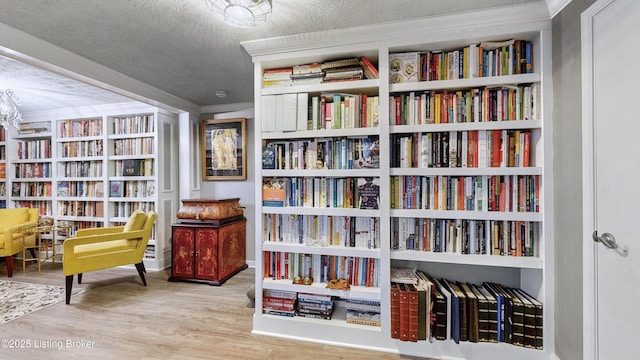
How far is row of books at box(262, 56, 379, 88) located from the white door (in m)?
1.18

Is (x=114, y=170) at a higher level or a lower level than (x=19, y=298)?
higher

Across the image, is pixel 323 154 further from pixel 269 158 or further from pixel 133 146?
pixel 133 146

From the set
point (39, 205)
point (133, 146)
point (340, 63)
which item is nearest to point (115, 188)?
point (133, 146)

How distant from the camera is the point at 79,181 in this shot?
375 cm

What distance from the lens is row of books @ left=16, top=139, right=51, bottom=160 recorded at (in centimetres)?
385

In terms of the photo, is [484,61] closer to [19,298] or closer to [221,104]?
[221,104]

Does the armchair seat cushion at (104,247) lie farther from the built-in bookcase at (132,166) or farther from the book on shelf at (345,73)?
the book on shelf at (345,73)

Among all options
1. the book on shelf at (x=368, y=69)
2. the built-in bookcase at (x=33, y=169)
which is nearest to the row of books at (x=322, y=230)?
the book on shelf at (x=368, y=69)

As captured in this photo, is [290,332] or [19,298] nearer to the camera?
[290,332]

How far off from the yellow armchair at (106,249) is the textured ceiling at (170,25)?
175 cm

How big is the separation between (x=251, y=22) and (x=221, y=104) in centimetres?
240

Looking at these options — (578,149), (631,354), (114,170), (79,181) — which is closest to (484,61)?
(578,149)

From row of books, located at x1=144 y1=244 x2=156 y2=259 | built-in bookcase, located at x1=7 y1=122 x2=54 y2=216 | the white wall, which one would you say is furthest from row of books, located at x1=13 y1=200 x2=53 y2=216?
the white wall

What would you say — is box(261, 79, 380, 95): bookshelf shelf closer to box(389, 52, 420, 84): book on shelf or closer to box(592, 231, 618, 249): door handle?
box(389, 52, 420, 84): book on shelf
